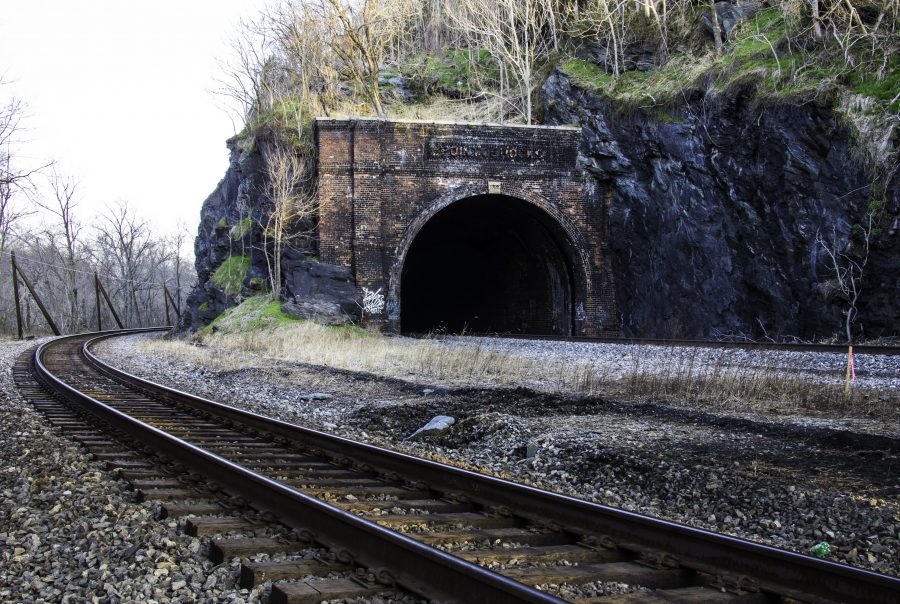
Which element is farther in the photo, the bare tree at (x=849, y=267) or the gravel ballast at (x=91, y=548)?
the bare tree at (x=849, y=267)

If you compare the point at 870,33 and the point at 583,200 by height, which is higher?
the point at 870,33

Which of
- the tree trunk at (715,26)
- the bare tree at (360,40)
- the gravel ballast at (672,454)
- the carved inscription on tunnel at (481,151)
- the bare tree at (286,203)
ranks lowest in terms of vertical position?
the gravel ballast at (672,454)

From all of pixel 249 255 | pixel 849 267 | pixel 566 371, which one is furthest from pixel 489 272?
pixel 566 371

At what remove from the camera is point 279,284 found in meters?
24.3

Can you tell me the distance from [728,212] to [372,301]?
10.4 m

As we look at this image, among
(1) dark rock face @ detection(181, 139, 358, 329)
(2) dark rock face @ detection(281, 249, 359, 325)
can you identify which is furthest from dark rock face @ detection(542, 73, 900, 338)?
(1) dark rock face @ detection(181, 139, 358, 329)

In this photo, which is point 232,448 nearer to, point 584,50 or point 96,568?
point 96,568

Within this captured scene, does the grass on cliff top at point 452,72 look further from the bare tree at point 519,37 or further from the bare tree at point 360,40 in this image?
the bare tree at point 360,40

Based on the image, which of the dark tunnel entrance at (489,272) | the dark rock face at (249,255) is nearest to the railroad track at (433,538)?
the dark rock face at (249,255)

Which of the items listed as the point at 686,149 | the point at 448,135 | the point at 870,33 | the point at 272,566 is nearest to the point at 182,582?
the point at 272,566

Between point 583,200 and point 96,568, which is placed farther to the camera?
point 583,200

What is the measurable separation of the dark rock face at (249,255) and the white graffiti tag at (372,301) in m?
0.35

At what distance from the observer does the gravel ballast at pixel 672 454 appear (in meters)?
4.43

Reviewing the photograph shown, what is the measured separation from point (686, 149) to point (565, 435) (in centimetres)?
1462
